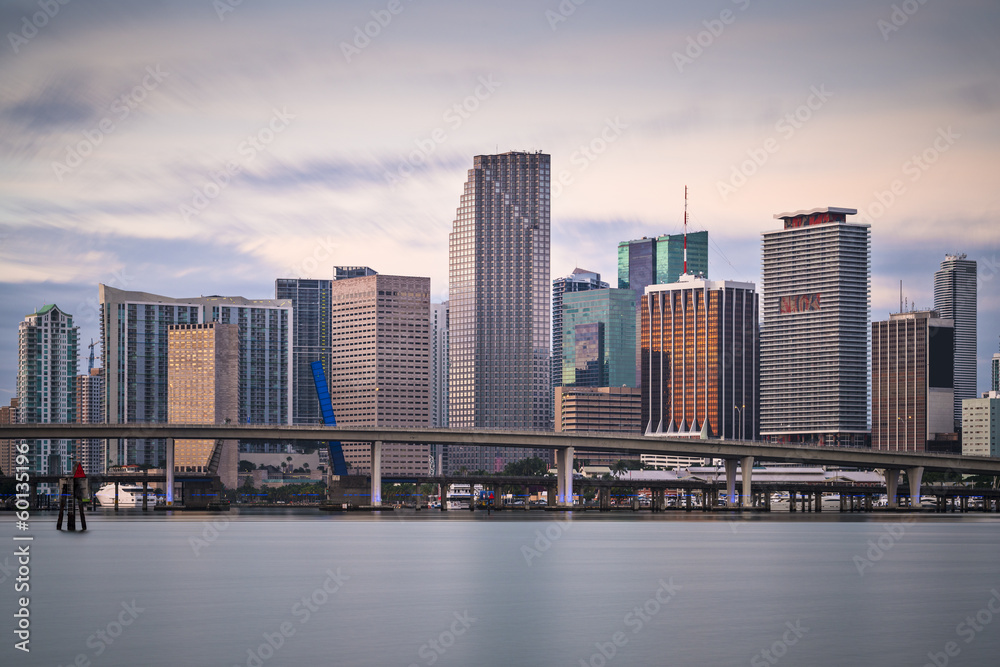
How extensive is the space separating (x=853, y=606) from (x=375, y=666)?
3138 cm

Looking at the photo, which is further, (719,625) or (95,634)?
(719,625)

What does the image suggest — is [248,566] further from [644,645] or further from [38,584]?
[644,645]

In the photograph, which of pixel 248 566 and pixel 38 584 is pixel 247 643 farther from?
pixel 248 566

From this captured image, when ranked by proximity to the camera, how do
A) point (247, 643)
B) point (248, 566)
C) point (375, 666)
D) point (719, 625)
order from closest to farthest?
point (375, 666)
point (247, 643)
point (719, 625)
point (248, 566)

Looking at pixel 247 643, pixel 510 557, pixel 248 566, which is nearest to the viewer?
pixel 247 643

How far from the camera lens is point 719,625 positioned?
58750 mm

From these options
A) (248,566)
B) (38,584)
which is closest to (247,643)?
(38,584)

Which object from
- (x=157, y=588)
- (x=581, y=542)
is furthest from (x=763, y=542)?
(x=157, y=588)

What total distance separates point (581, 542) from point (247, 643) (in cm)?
7806

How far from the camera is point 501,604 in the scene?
222 ft

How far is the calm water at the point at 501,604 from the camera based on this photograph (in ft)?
166

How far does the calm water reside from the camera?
166 feet

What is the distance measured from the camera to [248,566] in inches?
3595

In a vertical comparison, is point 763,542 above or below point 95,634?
below
